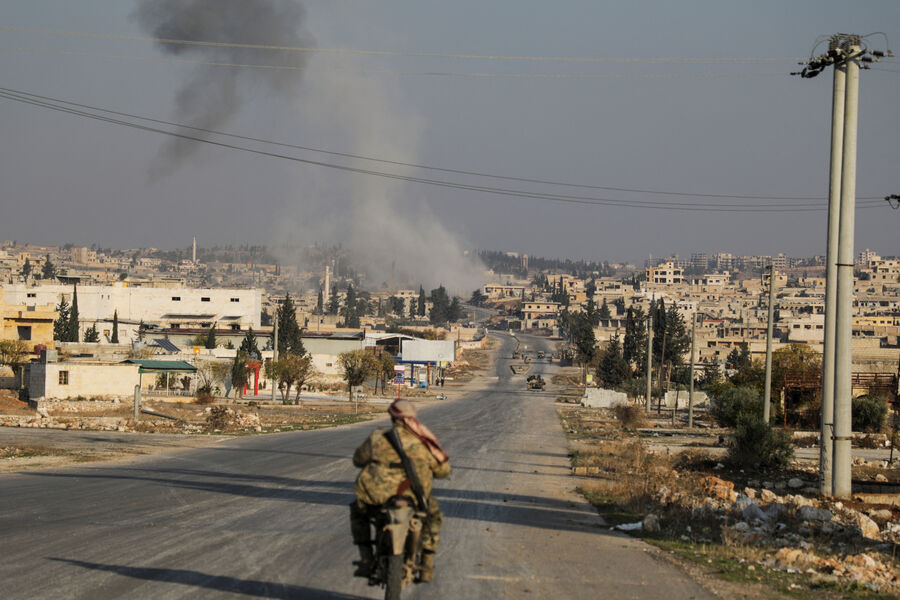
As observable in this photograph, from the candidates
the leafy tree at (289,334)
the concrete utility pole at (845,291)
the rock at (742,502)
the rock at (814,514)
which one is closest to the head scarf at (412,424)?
the rock at (814,514)

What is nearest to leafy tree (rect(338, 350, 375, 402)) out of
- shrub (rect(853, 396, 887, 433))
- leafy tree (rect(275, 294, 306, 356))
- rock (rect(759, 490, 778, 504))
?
leafy tree (rect(275, 294, 306, 356))

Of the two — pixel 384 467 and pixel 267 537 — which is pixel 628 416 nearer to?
pixel 267 537

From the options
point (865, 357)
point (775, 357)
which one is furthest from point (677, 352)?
point (775, 357)

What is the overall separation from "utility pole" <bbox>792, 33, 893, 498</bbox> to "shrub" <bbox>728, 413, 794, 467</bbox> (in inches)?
255

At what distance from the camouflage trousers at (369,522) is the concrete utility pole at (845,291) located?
1176cm

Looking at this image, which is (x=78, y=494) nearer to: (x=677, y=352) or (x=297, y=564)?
(x=297, y=564)

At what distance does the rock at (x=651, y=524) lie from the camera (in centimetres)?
1335

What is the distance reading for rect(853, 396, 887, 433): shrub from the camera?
43.6 meters

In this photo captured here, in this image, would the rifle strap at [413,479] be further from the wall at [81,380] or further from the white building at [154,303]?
the white building at [154,303]

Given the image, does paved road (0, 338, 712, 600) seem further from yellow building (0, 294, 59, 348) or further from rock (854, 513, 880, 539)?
yellow building (0, 294, 59, 348)

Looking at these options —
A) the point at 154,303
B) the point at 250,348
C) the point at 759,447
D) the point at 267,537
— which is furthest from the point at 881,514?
the point at 154,303

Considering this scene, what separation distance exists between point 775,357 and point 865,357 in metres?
29.2

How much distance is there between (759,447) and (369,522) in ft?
61.7

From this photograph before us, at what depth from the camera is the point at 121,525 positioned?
40.3 ft
